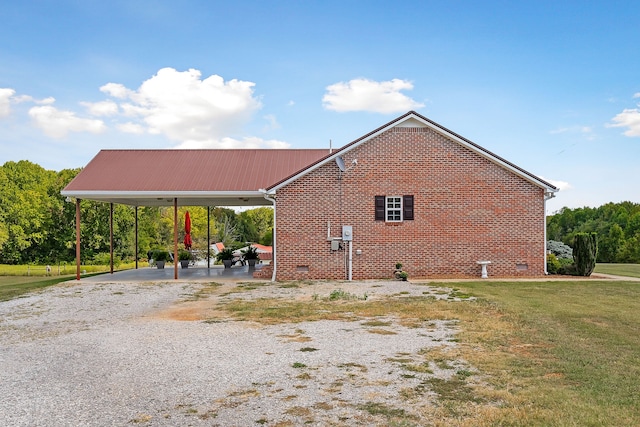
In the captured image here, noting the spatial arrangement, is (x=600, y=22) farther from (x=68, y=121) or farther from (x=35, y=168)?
(x=35, y=168)

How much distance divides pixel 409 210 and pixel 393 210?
56 cm

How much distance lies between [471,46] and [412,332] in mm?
13187

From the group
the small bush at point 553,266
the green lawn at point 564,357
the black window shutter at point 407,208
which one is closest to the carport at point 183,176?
the black window shutter at point 407,208

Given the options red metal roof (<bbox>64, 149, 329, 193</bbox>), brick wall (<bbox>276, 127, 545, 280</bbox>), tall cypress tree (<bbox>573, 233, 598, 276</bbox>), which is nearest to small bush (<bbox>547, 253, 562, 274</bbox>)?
tall cypress tree (<bbox>573, 233, 598, 276</bbox>)

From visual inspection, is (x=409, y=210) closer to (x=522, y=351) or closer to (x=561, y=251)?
(x=561, y=251)

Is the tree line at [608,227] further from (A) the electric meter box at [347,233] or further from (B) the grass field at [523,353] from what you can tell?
(B) the grass field at [523,353]

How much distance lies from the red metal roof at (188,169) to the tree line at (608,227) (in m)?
33.5

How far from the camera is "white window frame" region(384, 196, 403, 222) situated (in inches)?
734

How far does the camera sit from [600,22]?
20.0 m

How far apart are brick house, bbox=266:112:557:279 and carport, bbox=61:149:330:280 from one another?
4.02 feet

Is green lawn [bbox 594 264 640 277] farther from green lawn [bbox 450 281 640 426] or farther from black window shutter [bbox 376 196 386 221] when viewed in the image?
black window shutter [bbox 376 196 386 221]

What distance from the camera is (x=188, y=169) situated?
21.2m

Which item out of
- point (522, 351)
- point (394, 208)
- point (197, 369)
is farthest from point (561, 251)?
point (197, 369)

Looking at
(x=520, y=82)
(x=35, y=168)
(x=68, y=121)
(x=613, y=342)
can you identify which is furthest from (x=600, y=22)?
(x=35, y=168)
